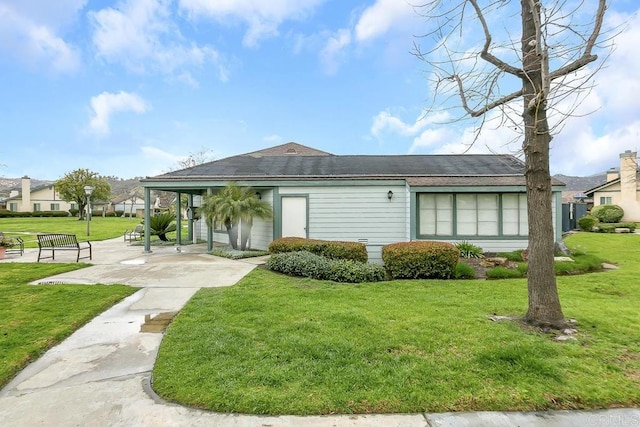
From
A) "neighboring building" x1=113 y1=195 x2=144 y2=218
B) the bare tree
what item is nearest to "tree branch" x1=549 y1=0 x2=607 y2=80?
the bare tree

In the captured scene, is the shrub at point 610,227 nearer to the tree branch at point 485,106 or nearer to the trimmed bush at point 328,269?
the trimmed bush at point 328,269

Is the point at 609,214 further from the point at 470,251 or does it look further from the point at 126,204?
the point at 126,204

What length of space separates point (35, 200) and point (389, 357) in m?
69.8

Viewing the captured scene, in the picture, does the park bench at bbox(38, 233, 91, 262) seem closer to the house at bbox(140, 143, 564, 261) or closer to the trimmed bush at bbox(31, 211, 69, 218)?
the house at bbox(140, 143, 564, 261)

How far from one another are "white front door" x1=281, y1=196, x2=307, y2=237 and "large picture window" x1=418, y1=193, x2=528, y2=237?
395 centimetres

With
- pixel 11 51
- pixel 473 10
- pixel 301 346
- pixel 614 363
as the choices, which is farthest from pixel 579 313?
pixel 11 51

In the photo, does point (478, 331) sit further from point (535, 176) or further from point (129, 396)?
point (129, 396)

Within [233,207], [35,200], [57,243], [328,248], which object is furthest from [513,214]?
[35,200]

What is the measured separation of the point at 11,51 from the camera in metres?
12.3

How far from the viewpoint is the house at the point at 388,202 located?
10.8 m

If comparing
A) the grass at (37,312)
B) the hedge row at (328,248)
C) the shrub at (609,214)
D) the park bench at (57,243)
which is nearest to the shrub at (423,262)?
the hedge row at (328,248)

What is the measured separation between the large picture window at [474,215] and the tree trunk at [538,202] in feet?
22.3

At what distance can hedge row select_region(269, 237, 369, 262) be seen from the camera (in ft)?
29.1

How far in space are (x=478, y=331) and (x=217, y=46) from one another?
1512cm
